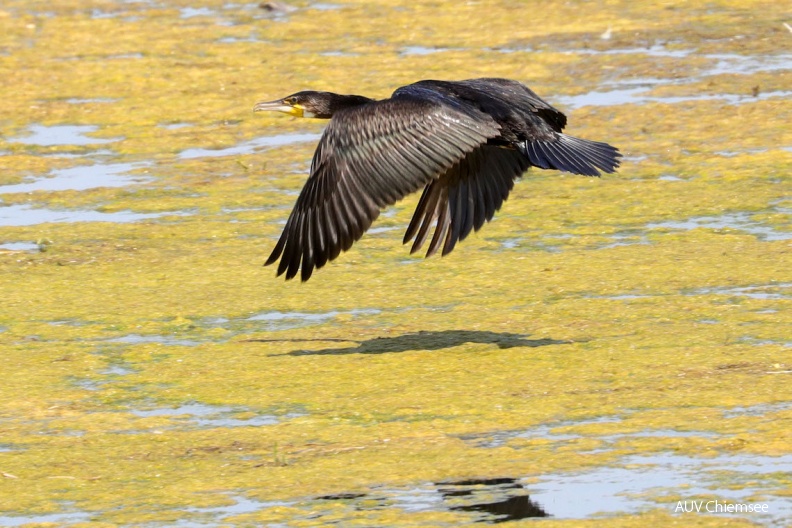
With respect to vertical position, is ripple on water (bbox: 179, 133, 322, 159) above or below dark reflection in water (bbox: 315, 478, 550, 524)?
above

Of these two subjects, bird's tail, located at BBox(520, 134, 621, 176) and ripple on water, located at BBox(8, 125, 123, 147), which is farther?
ripple on water, located at BBox(8, 125, 123, 147)

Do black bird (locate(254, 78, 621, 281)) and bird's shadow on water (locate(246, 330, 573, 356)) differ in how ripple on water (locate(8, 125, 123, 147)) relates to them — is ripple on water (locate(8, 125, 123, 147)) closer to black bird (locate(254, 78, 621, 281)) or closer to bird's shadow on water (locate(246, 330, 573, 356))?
black bird (locate(254, 78, 621, 281))

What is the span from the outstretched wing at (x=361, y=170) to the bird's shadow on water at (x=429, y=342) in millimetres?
579

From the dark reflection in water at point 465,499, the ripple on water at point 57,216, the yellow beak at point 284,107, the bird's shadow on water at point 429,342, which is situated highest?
the yellow beak at point 284,107

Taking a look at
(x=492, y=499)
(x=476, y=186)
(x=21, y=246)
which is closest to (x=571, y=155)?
(x=476, y=186)

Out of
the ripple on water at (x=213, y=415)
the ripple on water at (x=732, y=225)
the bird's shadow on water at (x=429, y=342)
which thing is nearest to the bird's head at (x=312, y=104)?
the bird's shadow on water at (x=429, y=342)

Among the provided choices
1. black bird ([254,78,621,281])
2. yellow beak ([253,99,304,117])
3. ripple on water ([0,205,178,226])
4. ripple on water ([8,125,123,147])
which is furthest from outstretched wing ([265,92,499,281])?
ripple on water ([8,125,123,147])

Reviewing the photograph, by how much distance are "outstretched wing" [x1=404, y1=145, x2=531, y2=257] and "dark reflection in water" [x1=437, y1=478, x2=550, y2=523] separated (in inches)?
92.9

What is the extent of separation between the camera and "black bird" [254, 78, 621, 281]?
706cm

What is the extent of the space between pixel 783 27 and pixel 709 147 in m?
3.81

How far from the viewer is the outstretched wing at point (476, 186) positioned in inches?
312

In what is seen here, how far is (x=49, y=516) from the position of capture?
221 inches

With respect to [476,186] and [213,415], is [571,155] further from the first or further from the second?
[213,415]

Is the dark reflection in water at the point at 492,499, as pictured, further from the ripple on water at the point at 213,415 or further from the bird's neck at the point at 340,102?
the bird's neck at the point at 340,102
